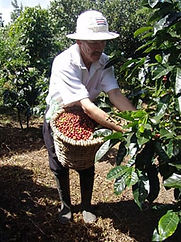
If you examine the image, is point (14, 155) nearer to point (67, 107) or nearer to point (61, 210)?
point (61, 210)

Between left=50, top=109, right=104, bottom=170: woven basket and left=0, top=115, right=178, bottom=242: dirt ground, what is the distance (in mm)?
556

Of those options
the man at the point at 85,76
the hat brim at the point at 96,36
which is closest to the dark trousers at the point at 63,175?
the man at the point at 85,76

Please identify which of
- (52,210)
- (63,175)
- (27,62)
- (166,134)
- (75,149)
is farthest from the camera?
(27,62)

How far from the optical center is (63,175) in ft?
7.00

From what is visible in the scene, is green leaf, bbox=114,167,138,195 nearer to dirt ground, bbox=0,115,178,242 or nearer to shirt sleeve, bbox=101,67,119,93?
shirt sleeve, bbox=101,67,119,93

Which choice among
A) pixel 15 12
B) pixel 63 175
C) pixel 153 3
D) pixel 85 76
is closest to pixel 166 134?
pixel 153 3

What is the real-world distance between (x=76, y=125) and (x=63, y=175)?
21.5 inches

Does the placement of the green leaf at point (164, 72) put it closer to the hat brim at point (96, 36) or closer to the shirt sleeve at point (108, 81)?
the hat brim at point (96, 36)

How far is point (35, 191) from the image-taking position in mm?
2646

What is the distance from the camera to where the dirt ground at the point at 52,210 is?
211 cm

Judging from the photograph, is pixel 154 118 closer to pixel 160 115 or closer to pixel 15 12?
pixel 160 115

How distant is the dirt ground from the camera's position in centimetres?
211

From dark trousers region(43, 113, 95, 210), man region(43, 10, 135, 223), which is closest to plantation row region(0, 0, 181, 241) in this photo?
man region(43, 10, 135, 223)

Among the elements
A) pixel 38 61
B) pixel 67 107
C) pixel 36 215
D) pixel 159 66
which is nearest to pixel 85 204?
pixel 36 215
